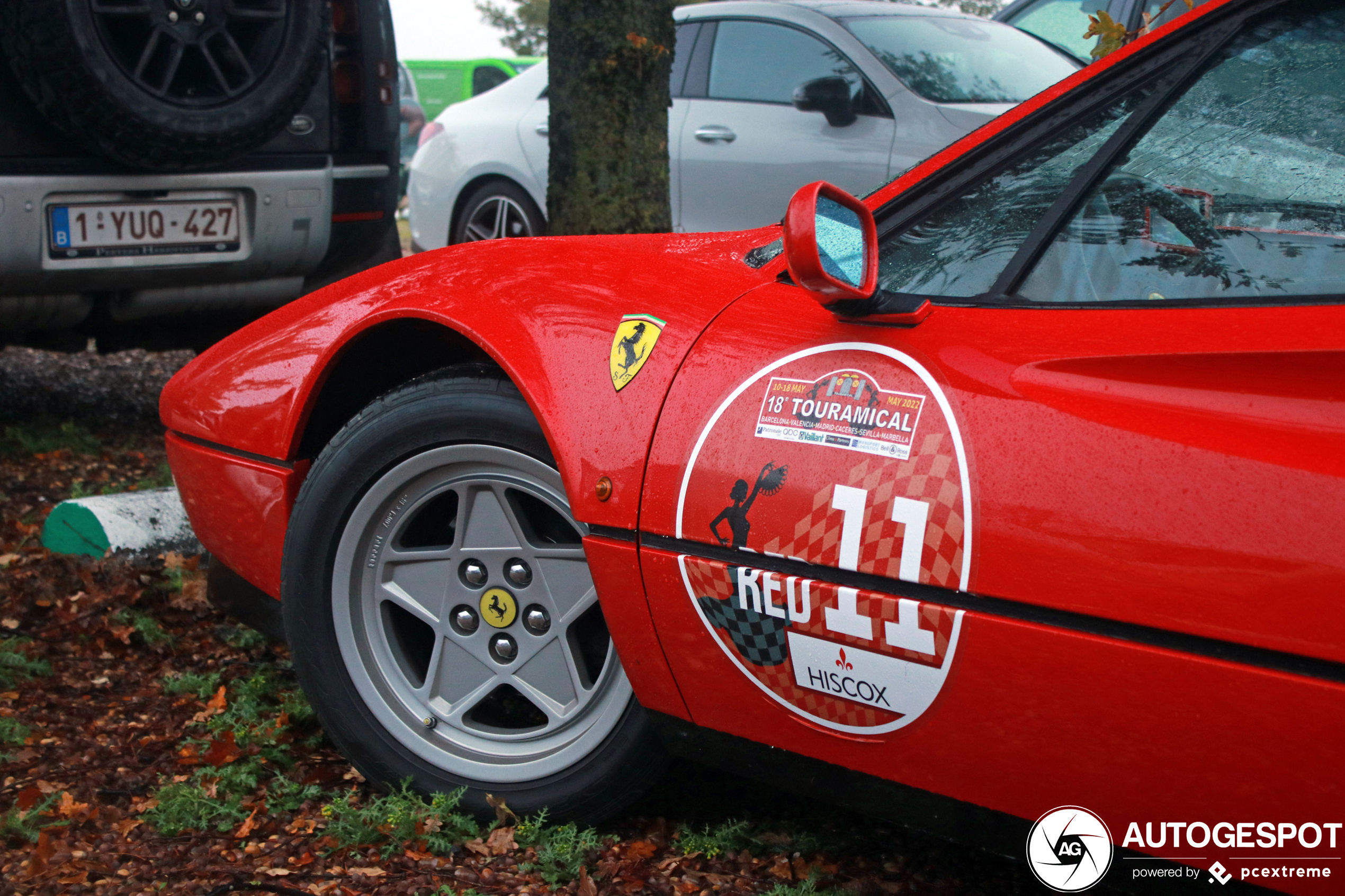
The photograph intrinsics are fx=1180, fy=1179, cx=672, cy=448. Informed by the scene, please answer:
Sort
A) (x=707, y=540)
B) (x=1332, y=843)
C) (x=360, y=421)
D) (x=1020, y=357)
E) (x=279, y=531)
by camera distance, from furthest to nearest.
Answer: (x=279, y=531)
(x=360, y=421)
(x=707, y=540)
(x=1020, y=357)
(x=1332, y=843)

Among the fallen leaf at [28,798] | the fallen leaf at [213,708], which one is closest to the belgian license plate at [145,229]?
the fallen leaf at [213,708]

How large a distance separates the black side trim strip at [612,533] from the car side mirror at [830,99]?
12.6ft

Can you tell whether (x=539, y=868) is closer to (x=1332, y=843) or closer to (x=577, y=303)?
(x=577, y=303)

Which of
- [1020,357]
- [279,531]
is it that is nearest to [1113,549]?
[1020,357]

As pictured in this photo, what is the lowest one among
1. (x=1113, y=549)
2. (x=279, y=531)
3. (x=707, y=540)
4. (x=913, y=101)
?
(x=279, y=531)

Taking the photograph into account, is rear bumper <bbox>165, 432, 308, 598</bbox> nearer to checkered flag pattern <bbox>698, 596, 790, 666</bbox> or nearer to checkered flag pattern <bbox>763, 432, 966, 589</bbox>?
checkered flag pattern <bbox>698, 596, 790, 666</bbox>

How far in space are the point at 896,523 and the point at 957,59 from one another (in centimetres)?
444

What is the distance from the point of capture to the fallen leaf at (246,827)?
6.88 feet

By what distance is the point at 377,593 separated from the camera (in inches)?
83.7

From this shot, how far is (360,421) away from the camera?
208 centimetres

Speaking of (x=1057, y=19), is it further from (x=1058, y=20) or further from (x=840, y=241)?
(x=840, y=241)

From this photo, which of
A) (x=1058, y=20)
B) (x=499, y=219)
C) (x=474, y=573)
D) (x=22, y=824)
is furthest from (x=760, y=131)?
(x=22, y=824)

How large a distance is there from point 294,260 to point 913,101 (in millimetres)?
2694

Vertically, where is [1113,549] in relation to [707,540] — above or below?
above
